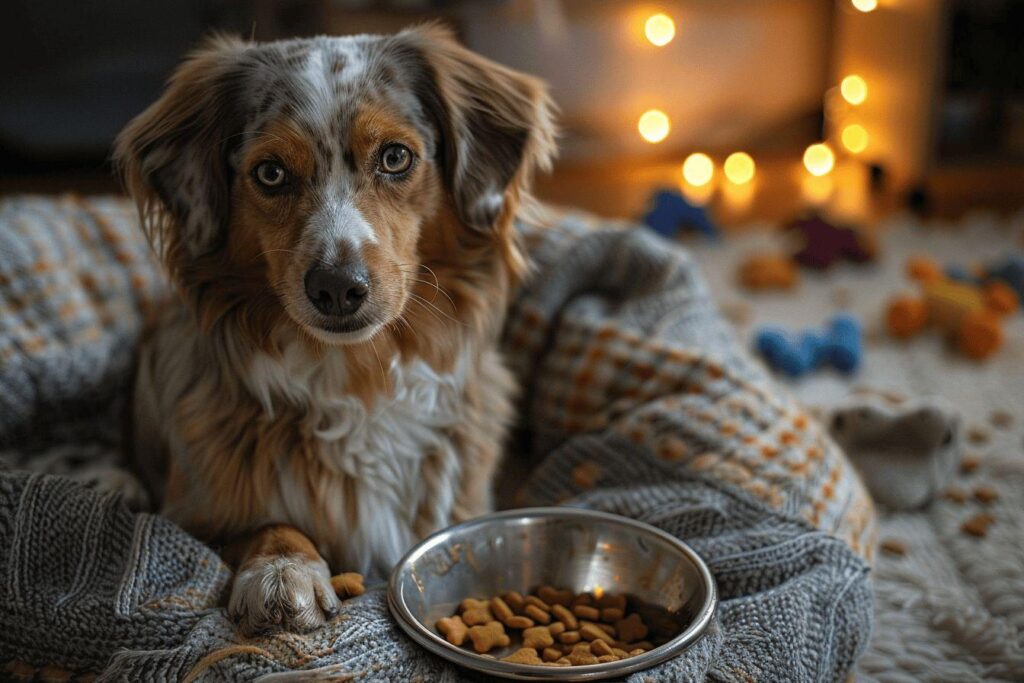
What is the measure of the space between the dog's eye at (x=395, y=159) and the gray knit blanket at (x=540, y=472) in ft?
2.26

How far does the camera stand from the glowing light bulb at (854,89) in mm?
5020

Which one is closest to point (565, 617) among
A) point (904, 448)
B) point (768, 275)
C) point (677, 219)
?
point (904, 448)

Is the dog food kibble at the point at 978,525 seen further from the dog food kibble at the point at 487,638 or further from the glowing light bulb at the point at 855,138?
the glowing light bulb at the point at 855,138

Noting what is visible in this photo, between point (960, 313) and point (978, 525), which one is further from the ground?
point (960, 313)

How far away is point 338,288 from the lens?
4.95 ft

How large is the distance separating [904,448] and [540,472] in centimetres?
86

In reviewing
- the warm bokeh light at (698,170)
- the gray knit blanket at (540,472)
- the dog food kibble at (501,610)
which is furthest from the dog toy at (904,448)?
the warm bokeh light at (698,170)

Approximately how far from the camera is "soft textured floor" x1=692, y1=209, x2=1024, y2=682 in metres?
1.79

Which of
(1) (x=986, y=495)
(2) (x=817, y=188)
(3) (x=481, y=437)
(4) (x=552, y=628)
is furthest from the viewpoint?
(2) (x=817, y=188)

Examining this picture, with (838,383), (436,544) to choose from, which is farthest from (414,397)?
(838,383)

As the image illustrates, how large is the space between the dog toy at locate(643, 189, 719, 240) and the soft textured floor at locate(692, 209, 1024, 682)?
11 centimetres

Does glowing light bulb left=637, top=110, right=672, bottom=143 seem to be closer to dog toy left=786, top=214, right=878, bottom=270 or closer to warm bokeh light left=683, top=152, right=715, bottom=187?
warm bokeh light left=683, top=152, right=715, bottom=187

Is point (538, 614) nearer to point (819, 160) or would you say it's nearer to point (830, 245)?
point (830, 245)

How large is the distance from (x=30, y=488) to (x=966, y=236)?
3.57m
